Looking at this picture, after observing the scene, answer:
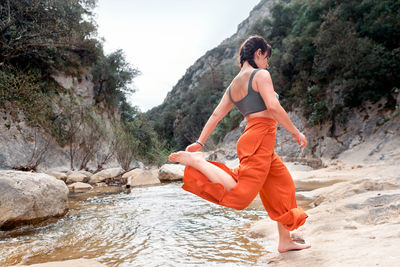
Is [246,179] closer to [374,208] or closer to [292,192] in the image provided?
[292,192]

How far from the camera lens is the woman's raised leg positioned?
1995mm

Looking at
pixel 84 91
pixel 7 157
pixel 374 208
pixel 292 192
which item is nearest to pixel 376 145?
pixel 374 208

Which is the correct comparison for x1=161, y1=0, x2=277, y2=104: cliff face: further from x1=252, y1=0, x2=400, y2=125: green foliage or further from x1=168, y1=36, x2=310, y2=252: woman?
x1=168, y1=36, x2=310, y2=252: woman

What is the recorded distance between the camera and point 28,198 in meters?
4.21

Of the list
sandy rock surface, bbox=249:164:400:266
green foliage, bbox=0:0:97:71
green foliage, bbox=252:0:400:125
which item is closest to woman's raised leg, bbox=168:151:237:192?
sandy rock surface, bbox=249:164:400:266

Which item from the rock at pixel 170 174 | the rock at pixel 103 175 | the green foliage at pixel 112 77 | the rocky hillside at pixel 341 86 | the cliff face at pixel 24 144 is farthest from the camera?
the green foliage at pixel 112 77

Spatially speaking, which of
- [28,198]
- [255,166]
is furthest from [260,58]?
[28,198]

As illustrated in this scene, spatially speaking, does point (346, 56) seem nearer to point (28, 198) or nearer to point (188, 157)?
point (188, 157)

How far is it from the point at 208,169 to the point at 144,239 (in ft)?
5.79

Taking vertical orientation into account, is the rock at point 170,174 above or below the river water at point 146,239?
below

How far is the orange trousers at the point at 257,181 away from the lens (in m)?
1.95

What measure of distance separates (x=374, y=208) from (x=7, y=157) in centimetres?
1585

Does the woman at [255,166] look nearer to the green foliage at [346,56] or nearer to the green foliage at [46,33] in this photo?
the green foliage at [46,33]

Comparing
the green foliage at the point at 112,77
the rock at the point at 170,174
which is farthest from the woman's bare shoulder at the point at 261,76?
the green foliage at the point at 112,77
